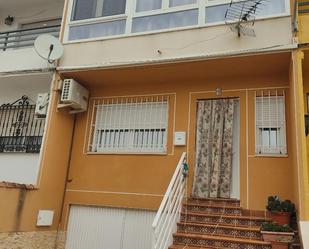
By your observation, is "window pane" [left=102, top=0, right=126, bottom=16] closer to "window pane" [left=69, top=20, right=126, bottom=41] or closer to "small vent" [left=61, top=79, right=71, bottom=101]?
"window pane" [left=69, top=20, right=126, bottom=41]

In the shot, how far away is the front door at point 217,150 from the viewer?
310 inches

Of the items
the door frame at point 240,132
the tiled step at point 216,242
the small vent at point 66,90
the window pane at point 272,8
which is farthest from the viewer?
the small vent at point 66,90

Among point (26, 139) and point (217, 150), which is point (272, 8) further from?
point (26, 139)

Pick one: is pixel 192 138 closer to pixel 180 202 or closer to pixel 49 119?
pixel 180 202

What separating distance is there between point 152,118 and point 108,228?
2.88 metres

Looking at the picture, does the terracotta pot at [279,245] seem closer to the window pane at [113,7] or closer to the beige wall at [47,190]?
the beige wall at [47,190]

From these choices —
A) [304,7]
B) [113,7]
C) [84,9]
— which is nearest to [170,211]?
[304,7]

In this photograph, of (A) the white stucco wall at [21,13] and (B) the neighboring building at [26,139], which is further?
(A) the white stucco wall at [21,13]

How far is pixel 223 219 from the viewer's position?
7156 millimetres

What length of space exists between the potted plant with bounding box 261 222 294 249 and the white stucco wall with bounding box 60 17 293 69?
350 cm

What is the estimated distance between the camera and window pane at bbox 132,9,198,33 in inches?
322

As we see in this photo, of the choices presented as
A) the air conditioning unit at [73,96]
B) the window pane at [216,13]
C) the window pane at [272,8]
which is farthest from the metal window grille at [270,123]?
the air conditioning unit at [73,96]

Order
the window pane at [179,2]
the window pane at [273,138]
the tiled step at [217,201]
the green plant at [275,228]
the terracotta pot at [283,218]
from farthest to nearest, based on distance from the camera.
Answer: the window pane at [179,2] < the window pane at [273,138] < the tiled step at [217,201] < the terracotta pot at [283,218] < the green plant at [275,228]

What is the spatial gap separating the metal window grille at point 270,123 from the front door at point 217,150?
484mm
